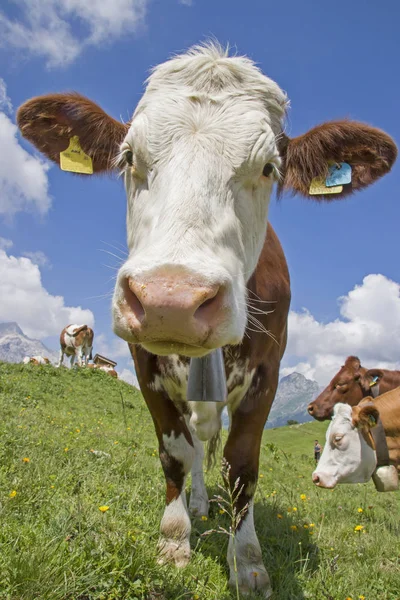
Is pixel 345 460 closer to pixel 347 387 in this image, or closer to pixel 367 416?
pixel 367 416

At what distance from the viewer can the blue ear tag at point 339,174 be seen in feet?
12.6

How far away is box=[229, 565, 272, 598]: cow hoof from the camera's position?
2.98 metres

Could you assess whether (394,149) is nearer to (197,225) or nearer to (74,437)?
(197,225)

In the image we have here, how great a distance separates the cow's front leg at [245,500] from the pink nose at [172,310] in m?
1.46

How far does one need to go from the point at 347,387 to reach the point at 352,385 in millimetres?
116

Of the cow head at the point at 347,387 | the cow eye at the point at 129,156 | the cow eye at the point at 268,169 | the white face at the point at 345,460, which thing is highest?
the cow eye at the point at 129,156

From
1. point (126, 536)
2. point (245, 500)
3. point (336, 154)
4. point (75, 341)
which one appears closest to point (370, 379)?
point (336, 154)

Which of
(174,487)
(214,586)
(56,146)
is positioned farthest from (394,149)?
(214,586)

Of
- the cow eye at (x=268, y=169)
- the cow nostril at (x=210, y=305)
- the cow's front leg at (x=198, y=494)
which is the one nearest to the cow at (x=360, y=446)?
the cow's front leg at (x=198, y=494)

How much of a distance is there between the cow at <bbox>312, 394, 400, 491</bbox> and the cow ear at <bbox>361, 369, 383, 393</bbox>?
342 cm

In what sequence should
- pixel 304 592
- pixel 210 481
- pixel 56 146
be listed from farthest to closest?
pixel 210 481 → pixel 56 146 → pixel 304 592

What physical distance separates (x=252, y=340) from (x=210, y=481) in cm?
314

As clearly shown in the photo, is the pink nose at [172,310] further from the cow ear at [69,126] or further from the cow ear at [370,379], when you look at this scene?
the cow ear at [370,379]

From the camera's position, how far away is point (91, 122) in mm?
3801
